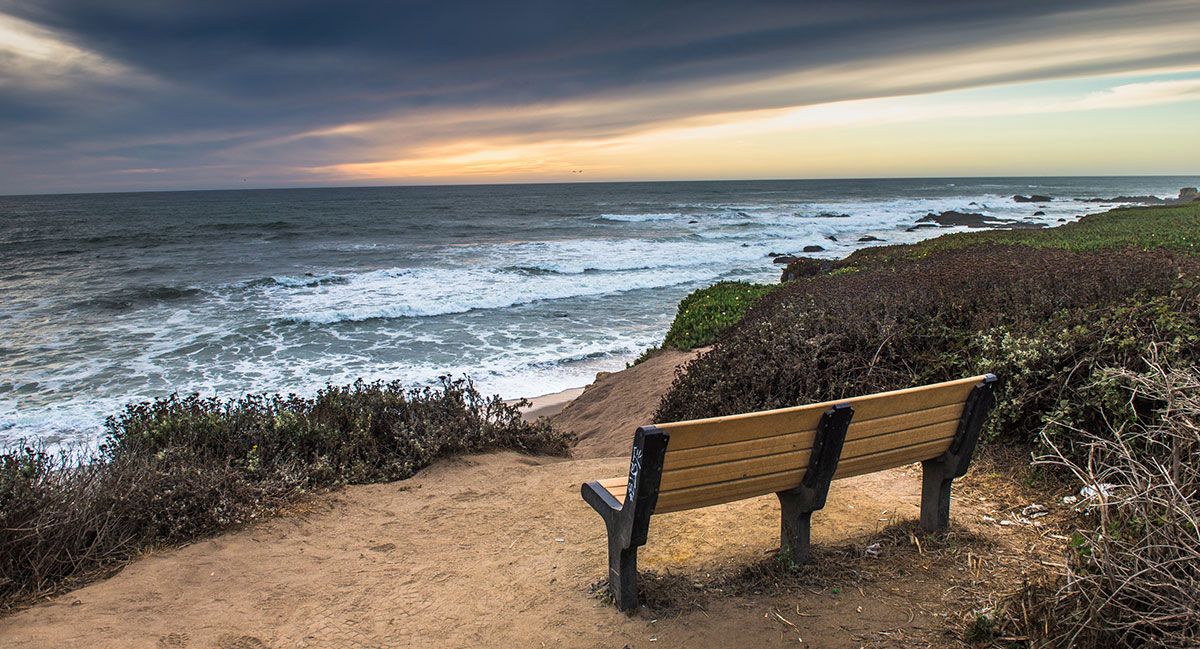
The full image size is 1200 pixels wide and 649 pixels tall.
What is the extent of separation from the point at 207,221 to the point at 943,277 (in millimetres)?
58672

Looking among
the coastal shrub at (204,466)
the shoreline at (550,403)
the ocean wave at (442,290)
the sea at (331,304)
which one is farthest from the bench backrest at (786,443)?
the ocean wave at (442,290)

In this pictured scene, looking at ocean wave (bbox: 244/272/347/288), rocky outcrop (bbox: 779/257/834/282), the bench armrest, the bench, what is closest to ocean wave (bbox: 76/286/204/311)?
ocean wave (bbox: 244/272/347/288)

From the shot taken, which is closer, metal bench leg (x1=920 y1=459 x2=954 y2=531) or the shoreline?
metal bench leg (x1=920 y1=459 x2=954 y2=531)

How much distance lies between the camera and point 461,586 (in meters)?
3.77

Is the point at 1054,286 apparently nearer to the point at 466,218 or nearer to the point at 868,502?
the point at 868,502

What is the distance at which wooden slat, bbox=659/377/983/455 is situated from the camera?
2.87 metres

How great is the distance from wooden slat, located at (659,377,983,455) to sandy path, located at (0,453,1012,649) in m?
0.86

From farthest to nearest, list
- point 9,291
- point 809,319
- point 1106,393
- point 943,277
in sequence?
point 9,291
point 943,277
point 809,319
point 1106,393

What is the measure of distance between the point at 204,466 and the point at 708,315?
27.5 ft

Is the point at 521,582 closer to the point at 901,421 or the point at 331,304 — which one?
the point at 901,421

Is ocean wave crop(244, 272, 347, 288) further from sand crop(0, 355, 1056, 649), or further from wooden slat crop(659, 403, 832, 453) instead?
wooden slat crop(659, 403, 832, 453)

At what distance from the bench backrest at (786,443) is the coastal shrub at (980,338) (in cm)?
150

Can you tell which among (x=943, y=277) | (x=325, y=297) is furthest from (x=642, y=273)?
(x=943, y=277)

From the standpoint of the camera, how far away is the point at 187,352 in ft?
47.0
